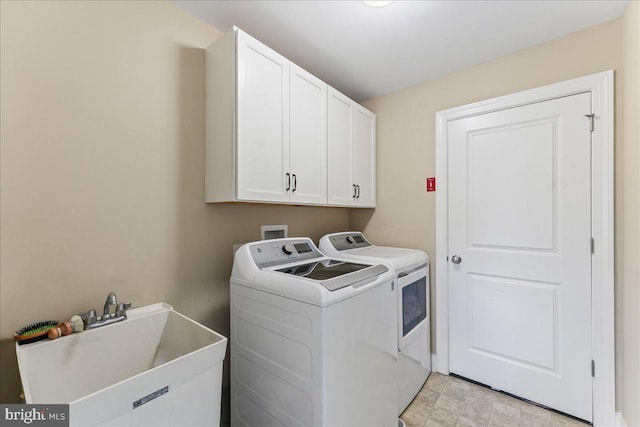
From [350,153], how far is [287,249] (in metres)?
1.02

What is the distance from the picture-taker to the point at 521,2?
1.48 meters

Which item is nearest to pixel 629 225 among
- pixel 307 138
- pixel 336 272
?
pixel 336 272

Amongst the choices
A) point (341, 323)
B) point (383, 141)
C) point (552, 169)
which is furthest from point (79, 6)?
point (552, 169)

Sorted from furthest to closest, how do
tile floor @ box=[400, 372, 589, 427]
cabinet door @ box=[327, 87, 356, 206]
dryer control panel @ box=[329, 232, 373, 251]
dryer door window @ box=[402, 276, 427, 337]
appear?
1. dryer control panel @ box=[329, 232, 373, 251]
2. cabinet door @ box=[327, 87, 356, 206]
3. dryer door window @ box=[402, 276, 427, 337]
4. tile floor @ box=[400, 372, 589, 427]

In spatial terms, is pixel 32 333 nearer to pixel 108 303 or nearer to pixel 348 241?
pixel 108 303

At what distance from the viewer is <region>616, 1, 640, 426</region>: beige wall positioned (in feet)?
4.43

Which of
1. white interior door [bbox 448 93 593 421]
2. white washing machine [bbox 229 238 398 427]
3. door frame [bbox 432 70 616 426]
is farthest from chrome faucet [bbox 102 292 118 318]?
door frame [bbox 432 70 616 426]

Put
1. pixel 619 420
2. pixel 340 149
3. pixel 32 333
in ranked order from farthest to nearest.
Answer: pixel 340 149 < pixel 619 420 < pixel 32 333

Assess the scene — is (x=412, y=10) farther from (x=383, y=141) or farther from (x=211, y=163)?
(x=211, y=163)

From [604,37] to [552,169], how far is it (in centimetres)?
81

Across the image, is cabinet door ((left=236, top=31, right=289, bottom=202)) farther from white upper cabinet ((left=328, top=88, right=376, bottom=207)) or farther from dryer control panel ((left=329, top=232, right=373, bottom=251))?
dryer control panel ((left=329, top=232, right=373, bottom=251))

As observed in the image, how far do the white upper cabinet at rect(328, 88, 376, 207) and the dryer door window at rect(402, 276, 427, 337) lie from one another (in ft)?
2.62

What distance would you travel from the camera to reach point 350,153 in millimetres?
2275
